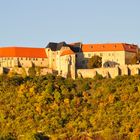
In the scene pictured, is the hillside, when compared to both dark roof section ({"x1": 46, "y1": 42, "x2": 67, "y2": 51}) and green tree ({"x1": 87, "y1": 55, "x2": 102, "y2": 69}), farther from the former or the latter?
dark roof section ({"x1": 46, "y1": 42, "x2": 67, "y2": 51})

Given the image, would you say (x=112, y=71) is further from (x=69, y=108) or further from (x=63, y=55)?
(x=69, y=108)

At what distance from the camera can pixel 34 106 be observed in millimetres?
92438

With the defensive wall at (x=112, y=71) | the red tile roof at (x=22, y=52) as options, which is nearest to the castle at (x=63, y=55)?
the red tile roof at (x=22, y=52)

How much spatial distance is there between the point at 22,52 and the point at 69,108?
19859 millimetres

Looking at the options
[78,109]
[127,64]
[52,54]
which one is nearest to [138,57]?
[127,64]

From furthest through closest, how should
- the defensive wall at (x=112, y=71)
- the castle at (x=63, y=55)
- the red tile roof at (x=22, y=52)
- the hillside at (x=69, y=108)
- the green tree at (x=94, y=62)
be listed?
the red tile roof at (x=22, y=52) < the castle at (x=63, y=55) < the green tree at (x=94, y=62) < the defensive wall at (x=112, y=71) < the hillside at (x=69, y=108)

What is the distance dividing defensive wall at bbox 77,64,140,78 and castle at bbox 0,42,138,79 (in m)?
2.76

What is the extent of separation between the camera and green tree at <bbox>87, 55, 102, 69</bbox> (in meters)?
104

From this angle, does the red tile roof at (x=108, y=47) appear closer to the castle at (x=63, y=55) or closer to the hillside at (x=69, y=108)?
the castle at (x=63, y=55)

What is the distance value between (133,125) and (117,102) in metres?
6.18

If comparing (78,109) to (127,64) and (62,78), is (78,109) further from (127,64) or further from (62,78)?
(127,64)

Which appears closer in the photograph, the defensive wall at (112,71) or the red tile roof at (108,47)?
the defensive wall at (112,71)

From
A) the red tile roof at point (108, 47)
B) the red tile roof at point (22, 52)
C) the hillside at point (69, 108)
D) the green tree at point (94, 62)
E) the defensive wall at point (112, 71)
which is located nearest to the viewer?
the hillside at point (69, 108)

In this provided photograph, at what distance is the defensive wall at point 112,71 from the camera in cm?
9956
